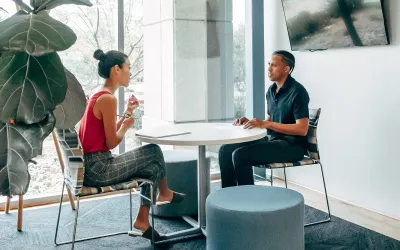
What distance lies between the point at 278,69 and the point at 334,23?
0.70 metres

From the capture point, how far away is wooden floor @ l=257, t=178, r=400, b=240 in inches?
129

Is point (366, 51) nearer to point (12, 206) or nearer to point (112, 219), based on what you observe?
point (112, 219)

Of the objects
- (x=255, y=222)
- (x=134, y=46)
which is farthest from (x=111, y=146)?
(x=134, y=46)

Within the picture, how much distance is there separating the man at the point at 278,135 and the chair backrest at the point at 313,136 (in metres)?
0.05

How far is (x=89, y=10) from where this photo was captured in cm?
410

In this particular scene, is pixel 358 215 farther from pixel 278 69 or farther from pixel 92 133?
pixel 92 133

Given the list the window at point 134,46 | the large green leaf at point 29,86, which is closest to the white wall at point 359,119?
the window at point 134,46

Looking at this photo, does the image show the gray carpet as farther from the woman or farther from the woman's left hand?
the woman's left hand

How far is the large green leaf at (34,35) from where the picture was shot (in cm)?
58

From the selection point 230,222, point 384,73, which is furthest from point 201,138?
point 384,73

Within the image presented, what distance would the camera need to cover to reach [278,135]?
3473 mm

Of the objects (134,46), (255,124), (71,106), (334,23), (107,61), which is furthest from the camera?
(134,46)

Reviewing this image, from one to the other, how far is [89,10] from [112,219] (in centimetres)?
185

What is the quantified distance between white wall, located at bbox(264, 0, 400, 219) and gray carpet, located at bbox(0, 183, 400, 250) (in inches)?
18.0
